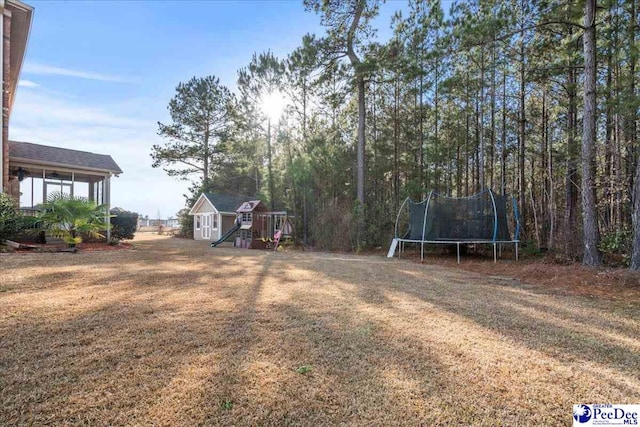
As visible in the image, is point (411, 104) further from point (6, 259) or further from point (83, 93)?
point (6, 259)

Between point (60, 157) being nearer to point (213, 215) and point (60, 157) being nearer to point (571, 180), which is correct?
point (213, 215)

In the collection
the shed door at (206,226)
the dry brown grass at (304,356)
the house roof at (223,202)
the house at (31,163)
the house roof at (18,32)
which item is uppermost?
the house roof at (18,32)

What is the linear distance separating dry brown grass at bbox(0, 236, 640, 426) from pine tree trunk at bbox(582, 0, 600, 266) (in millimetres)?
3727

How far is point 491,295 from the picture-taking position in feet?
16.3

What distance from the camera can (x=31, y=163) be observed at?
Result: 480 inches

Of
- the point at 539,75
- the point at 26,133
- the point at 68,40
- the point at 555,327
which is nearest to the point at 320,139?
the point at 539,75

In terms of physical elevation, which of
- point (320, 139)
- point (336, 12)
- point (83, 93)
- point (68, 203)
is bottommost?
point (68, 203)

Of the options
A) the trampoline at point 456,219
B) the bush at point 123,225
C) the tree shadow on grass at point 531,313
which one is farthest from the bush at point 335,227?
the bush at point 123,225

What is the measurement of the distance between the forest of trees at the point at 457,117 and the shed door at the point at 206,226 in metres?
4.32

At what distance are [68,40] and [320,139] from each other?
915 centimetres

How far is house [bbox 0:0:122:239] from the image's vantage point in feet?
35.1

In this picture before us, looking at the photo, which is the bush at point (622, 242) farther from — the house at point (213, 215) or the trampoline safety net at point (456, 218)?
the house at point (213, 215)

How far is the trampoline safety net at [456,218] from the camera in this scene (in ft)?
A: 33.9

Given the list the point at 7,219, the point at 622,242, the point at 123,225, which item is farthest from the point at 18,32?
the point at 622,242
